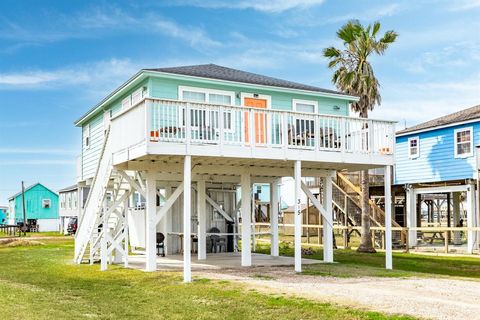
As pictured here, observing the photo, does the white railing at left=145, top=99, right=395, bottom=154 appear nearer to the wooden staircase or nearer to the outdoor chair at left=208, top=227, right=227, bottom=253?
the outdoor chair at left=208, top=227, right=227, bottom=253

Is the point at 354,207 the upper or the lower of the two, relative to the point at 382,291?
upper

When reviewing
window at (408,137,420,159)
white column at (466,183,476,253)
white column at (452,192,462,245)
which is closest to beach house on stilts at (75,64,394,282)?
white column at (466,183,476,253)

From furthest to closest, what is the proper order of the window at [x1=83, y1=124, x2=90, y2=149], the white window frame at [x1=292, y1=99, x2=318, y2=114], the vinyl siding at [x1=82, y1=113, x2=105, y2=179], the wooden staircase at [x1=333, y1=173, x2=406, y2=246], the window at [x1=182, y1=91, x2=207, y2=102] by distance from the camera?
the wooden staircase at [x1=333, y1=173, x2=406, y2=246] → the window at [x1=83, y1=124, x2=90, y2=149] → the vinyl siding at [x1=82, y1=113, x2=105, y2=179] → the white window frame at [x1=292, y1=99, x2=318, y2=114] → the window at [x1=182, y1=91, x2=207, y2=102]

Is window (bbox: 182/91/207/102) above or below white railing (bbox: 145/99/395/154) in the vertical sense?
above

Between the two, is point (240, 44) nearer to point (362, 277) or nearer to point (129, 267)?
point (129, 267)

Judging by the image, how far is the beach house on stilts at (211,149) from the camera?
604 inches

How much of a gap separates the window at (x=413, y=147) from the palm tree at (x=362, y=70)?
246 inches

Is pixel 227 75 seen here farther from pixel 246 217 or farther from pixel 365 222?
pixel 365 222

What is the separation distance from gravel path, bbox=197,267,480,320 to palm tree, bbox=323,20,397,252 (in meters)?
10.9

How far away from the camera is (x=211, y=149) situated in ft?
50.3

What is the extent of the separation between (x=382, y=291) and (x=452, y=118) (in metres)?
20.3

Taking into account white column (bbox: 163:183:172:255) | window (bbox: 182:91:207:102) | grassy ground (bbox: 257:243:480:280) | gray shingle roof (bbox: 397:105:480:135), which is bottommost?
grassy ground (bbox: 257:243:480:280)

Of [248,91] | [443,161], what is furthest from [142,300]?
[443,161]

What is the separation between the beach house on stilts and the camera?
15352 millimetres
